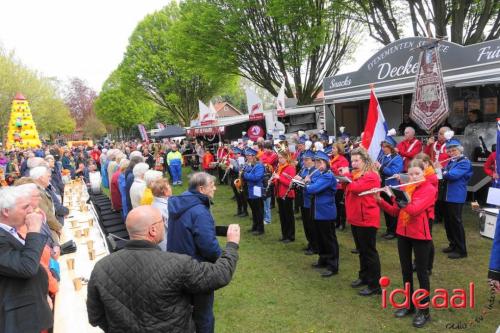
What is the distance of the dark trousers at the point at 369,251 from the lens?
4.93 m

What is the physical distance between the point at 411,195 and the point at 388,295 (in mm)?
1696

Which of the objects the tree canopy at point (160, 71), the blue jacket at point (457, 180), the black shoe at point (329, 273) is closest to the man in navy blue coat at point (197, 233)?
the black shoe at point (329, 273)

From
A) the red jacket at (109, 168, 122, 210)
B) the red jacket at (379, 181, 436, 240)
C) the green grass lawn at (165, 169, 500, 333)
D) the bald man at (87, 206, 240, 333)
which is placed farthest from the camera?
the red jacket at (109, 168, 122, 210)

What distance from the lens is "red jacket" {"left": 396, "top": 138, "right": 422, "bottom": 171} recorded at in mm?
8531

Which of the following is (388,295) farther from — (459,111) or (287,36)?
(287,36)

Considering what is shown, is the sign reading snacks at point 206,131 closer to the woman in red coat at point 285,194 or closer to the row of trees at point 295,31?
the row of trees at point 295,31

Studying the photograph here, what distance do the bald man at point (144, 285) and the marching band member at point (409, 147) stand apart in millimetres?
7346

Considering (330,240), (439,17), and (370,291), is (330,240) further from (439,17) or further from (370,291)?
(439,17)

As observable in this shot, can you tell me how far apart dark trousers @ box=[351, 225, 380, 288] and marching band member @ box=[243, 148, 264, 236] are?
10.9 feet

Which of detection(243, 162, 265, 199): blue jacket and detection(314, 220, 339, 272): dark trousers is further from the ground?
detection(243, 162, 265, 199): blue jacket

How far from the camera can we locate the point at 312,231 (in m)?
6.64

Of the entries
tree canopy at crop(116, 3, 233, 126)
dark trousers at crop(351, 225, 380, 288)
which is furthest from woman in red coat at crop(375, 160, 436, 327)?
tree canopy at crop(116, 3, 233, 126)

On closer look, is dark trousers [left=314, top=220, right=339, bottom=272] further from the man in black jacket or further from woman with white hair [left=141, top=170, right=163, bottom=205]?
the man in black jacket

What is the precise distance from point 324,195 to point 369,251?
1.14 metres
